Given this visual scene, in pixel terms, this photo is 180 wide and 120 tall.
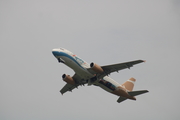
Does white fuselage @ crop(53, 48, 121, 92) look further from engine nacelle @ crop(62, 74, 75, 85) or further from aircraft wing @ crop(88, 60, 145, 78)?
engine nacelle @ crop(62, 74, 75, 85)

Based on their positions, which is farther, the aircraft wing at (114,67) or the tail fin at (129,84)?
the tail fin at (129,84)

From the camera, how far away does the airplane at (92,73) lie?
5622cm

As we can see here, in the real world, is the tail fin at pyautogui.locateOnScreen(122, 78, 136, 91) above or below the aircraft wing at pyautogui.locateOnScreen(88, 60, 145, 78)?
above

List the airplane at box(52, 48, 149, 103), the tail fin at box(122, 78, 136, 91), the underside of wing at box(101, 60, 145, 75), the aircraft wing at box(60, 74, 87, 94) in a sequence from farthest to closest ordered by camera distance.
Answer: the tail fin at box(122, 78, 136, 91) < the aircraft wing at box(60, 74, 87, 94) < the airplane at box(52, 48, 149, 103) < the underside of wing at box(101, 60, 145, 75)

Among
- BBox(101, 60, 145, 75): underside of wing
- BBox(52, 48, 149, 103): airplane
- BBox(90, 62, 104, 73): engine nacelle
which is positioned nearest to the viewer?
BBox(101, 60, 145, 75): underside of wing

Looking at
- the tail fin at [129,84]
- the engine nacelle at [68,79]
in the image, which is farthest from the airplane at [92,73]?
the tail fin at [129,84]

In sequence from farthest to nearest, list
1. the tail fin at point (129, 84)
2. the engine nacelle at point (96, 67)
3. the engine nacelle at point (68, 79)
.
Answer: the tail fin at point (129, 84)
the engine nacelle at point (68, 79)
the engine nacelle at point (96, 67)

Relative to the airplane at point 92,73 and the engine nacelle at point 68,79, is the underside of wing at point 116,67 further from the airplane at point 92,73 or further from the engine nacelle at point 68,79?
the engine nacelle at point 68,79

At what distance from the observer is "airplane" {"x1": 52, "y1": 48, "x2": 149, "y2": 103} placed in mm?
56219

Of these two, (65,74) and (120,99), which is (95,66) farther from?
(120,99)

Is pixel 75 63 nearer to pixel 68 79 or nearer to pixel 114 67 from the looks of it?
pixel 68 79

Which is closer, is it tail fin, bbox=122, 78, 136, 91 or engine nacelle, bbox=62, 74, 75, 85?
engine nacelle, bbox=62, 74, 75, 85

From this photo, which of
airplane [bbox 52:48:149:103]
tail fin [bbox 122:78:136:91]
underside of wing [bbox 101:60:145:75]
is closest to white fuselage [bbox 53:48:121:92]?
airplane [bbox 52:48:149:103]

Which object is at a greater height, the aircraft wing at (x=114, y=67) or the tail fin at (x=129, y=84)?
the tail fin at (x=129, y=84)
